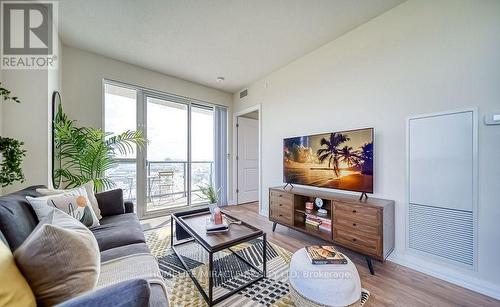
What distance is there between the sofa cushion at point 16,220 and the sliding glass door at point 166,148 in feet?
6.63

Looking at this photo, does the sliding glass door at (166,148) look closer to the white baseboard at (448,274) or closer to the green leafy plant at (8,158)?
the green leafy plant at (8,158)

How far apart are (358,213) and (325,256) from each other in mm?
770

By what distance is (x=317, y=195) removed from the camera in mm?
2283

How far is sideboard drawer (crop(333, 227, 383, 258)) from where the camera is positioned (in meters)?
1.74

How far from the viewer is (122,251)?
4.33 ft

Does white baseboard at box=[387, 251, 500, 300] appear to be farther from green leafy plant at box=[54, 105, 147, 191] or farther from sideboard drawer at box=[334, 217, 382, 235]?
green leafy plant at box=[54, 105, 147, 191]

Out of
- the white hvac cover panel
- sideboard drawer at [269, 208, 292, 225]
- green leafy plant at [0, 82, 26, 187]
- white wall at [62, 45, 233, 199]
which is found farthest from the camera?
white wall at [62, 45, 233, 199]

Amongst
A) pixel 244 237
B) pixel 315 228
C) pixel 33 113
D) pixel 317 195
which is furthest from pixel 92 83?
pixel 315 228

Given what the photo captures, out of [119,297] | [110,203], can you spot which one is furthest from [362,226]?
[110,203]

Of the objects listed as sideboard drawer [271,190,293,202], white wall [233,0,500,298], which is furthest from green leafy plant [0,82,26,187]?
white wall [233,0,500,298]

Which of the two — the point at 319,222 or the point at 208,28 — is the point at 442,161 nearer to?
the point at 319,222

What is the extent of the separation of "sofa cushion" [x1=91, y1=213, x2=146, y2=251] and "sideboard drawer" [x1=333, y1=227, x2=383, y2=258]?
1835mm

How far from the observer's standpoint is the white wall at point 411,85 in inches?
59.5

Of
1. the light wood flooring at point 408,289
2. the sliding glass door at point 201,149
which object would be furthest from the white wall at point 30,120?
the light wood flooring at point 408,289
